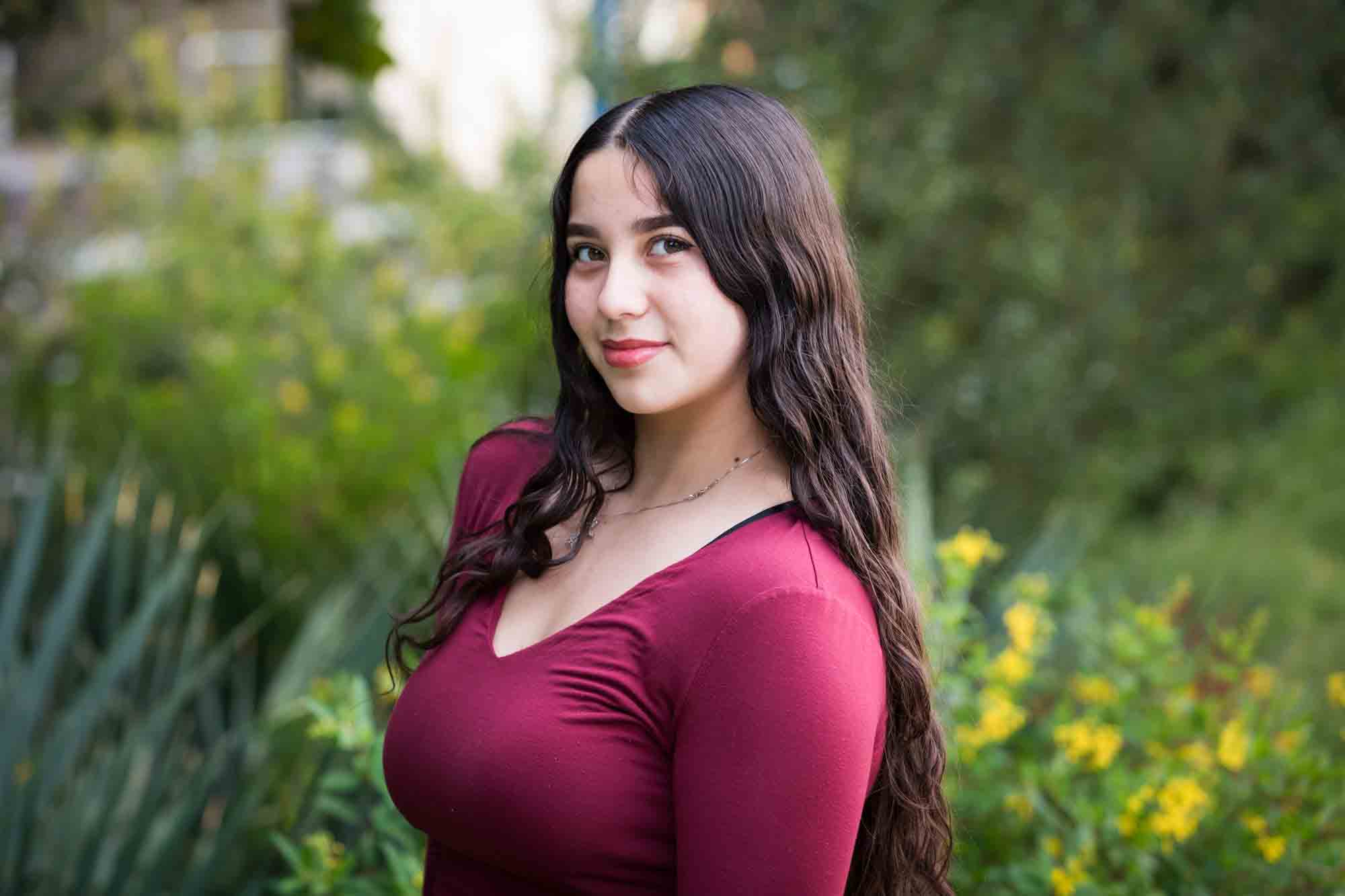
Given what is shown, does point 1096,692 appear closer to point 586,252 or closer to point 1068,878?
point 1068,878

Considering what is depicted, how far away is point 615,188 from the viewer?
1.52m

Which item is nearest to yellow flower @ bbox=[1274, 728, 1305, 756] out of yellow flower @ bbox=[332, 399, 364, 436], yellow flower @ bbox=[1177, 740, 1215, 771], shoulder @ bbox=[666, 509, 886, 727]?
yellow flower @ bbox=[1177, 740, 1215, 771]

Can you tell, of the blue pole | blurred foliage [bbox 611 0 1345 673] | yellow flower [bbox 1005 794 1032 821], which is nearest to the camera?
yellow flower [bbox 1005 794 1032 821]

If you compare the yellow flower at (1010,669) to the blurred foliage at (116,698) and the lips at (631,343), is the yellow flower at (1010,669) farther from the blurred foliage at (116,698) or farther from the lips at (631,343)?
the blurred foliage at (116,698)

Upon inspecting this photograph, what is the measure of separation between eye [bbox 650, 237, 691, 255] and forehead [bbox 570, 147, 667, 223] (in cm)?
3

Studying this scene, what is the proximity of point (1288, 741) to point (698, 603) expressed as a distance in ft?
4.94

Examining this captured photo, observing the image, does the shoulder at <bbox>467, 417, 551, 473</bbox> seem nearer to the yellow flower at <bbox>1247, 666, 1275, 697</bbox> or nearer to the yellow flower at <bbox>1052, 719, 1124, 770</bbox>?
the yellow flower at <bbox>1052, 719, 1124, 770</bbox>

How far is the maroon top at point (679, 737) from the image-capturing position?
4.40ft

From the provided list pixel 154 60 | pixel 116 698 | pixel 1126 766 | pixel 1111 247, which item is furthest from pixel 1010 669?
pixel 154 60

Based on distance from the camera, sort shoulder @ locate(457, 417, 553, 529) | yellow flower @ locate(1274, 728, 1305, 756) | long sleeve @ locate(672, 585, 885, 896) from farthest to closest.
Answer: yellow flower @ locate(1274, 728, 1305, 756)
shoulder @ locate(457, 417, 553, 529)
long sleeve @ locate(672, 585, 885, 896)

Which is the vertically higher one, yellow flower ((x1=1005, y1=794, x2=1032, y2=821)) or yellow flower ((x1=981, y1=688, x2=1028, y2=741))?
yellow flower ((x1=981, y1=688, x2=1028, y2=741))

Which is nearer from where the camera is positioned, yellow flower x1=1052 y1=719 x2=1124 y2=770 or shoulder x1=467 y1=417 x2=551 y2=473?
shoulder x1=467 y1=417 x2=551 y2=473

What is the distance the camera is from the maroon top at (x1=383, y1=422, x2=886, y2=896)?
134cm

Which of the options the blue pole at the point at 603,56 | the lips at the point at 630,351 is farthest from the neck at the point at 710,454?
the blue pole at the point at 603,56
